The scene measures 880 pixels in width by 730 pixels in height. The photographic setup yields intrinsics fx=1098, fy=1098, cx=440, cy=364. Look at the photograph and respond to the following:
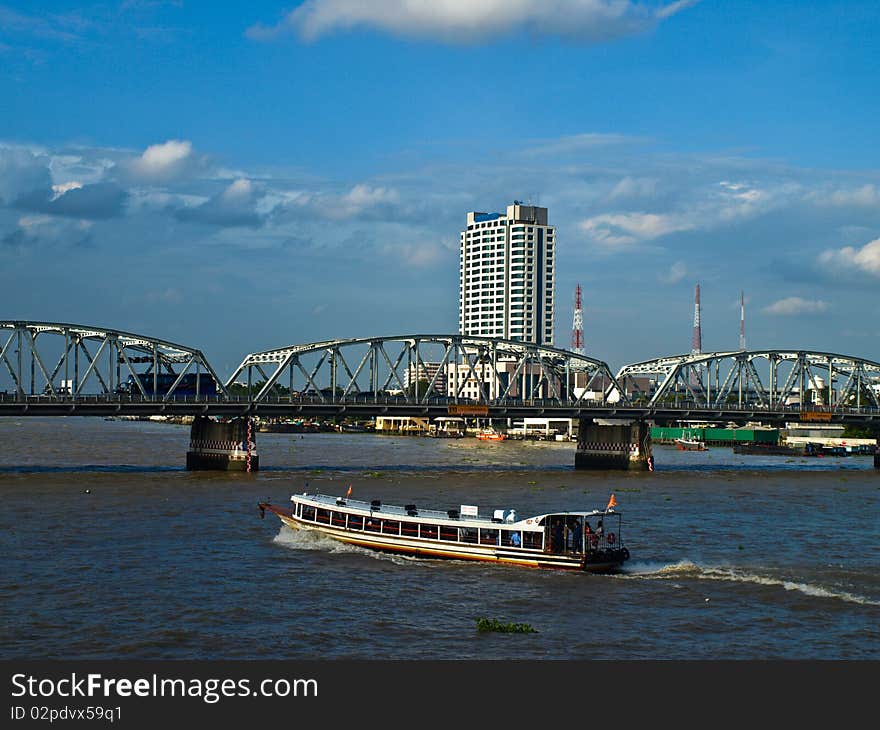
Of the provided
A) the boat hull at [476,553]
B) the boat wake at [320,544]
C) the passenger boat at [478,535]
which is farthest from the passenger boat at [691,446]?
the boat hull at [476,553]

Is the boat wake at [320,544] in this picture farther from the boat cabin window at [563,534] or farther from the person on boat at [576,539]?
the person on boat at [576,539]

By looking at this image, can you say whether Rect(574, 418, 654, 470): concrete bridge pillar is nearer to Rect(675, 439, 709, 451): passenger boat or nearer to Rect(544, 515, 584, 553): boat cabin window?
Rect(675, 439, 709, 451): passenger boat

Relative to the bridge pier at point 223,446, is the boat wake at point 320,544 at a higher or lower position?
lower

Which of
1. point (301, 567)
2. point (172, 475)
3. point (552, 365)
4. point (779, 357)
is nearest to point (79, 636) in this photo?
point (301, 567)

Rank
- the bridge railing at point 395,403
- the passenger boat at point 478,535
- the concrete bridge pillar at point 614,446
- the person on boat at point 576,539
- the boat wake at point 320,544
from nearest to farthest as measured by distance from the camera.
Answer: the passenger boat at point 478,535, the person on boat at point 576,539, the boat wake at point 320,544, the bridge railing at point 395,403, the concrete bridge pillar at point 614,446

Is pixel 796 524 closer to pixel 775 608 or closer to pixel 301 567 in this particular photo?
pixel 775 608

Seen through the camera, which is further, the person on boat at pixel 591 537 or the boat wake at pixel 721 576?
the person on boat at pixel 591 537

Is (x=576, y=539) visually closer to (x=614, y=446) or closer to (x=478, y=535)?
(x=478, y=535)

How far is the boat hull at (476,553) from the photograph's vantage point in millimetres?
47312

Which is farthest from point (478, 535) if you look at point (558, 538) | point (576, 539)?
point (576, 539)

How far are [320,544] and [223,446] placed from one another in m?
53.8

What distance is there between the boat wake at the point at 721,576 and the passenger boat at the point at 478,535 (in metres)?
1.17

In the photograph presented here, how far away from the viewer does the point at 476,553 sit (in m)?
49.7

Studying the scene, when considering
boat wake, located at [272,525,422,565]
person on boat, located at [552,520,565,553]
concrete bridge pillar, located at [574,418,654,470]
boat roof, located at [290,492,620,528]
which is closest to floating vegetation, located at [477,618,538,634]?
boat roof, located at [290,492,620,528]
